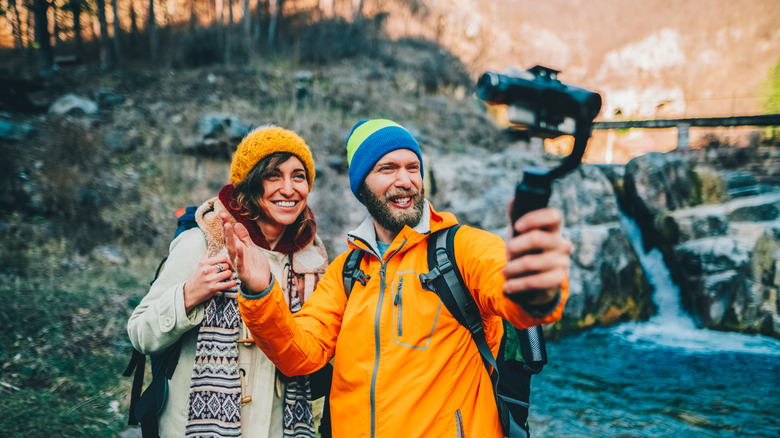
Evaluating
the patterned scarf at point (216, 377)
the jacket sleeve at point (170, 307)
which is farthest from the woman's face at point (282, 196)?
the patterned scarf at point (216, 377)

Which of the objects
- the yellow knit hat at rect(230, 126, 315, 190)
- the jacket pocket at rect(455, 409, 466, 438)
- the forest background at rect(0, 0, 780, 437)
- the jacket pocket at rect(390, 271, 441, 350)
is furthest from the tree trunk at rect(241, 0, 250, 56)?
the jacket pocket at rect(455, 409, 466, 438)

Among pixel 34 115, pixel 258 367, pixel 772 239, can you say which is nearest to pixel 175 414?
pixel 258 367

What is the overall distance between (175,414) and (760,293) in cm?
1084

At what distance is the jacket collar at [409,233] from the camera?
6.30 feet

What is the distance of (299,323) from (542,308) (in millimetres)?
1216

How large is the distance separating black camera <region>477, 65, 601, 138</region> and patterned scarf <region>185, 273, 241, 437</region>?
1.68 m

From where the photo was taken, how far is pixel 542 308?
117 centimetres

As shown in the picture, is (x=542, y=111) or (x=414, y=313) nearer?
(x=542, y=111)

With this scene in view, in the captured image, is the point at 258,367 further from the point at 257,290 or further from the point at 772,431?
the point at 772,431

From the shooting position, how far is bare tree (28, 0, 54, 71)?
42.9 feet

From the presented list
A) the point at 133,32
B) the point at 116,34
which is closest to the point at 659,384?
the point at 116,34

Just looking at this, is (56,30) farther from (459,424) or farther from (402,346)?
(459,424)

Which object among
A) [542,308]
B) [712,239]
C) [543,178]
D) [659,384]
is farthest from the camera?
[712,239]

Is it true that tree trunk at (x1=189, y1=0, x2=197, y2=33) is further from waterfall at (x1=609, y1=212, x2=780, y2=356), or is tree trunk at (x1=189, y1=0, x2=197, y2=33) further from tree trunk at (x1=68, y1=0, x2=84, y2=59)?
waterfall at (x1=609, y1=212, x2=780, y2=356)
